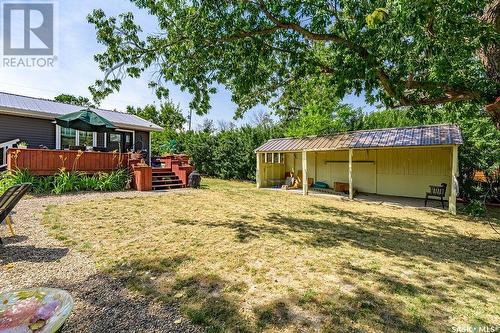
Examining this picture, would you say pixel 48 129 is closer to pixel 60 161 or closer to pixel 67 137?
pixel 67 137

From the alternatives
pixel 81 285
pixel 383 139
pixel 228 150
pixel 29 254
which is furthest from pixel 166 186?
pixel 383 139

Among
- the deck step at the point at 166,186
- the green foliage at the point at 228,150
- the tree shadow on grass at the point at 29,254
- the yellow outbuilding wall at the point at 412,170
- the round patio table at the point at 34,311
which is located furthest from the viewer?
the green foliage at the point at 228,150

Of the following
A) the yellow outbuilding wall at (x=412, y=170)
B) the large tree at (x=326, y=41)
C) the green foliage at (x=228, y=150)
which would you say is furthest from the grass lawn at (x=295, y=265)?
the green foliage at (x=228, y=150)

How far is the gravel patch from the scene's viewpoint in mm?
2441

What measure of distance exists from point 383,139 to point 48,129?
15.3 m

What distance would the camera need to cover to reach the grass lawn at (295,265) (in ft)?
8.73

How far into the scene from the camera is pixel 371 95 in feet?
22.6

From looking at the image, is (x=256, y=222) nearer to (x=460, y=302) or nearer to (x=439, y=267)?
(x=439, y=267)

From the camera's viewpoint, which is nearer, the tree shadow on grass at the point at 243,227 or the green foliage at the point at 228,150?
the tree shadow on grass at the point at 243,227

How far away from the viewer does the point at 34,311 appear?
5.32 ft

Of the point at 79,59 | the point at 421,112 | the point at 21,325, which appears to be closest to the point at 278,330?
the point at 21,325

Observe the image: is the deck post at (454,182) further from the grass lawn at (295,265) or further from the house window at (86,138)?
the house window at (86,138)

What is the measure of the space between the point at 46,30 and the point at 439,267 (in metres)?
13.6

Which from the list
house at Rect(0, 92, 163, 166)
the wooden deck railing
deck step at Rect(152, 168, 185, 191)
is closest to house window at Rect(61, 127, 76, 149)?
house at Rect(0, 92, 163, 166)
